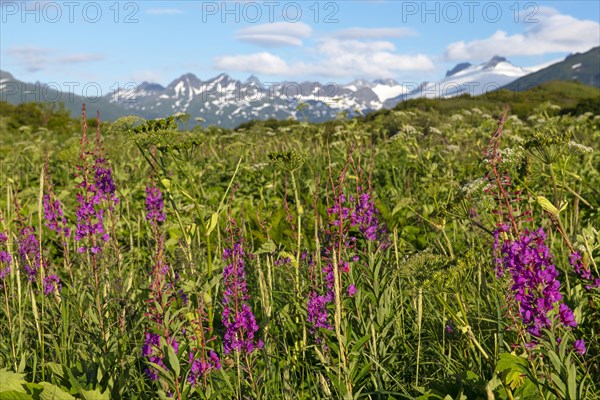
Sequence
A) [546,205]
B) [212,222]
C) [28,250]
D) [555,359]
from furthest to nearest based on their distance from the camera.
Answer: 1. [28,250]
2. [212,222]
3. [546,205]
4. [555,359]

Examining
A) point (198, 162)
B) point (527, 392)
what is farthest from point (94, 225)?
point (198, 162)

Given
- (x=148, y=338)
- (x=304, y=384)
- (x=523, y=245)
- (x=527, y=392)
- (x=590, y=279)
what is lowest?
(x=304, y=384)

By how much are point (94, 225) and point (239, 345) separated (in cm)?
136

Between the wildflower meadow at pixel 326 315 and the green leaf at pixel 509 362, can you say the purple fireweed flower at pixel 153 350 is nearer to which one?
the wildflower meadow at pixel 326 315

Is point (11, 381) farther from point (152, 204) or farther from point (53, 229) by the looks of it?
point (152, 204)

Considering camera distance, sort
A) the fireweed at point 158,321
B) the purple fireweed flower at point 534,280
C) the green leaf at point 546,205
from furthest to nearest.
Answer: the green leaf at point 546,205
the fireweed at point 158,321
the purple fireweed flower at point 534,280

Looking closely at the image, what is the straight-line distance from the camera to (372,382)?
8.73ft

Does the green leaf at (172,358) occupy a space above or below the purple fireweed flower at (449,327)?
above

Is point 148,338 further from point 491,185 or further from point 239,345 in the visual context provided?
point 491,185

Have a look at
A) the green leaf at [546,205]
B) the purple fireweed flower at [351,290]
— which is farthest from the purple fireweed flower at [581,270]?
the purple fireweed flower at [351,290]

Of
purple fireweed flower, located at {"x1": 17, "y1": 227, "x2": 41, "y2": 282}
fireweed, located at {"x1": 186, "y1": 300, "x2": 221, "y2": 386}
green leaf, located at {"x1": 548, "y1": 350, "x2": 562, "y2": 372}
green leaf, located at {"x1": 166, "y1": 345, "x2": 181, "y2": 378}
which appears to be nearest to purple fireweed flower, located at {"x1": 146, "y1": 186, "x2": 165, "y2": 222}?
purple fireweed flower, located at {"x1": 17, "y1": 227, "x2": 41, "y2": 282}

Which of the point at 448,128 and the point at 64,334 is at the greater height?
the point at 448,128

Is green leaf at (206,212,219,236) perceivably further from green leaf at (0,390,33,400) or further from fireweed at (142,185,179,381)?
green leaf at (0,390,33,400)

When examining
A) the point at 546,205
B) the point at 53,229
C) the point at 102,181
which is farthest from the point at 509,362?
the point at 53,229
